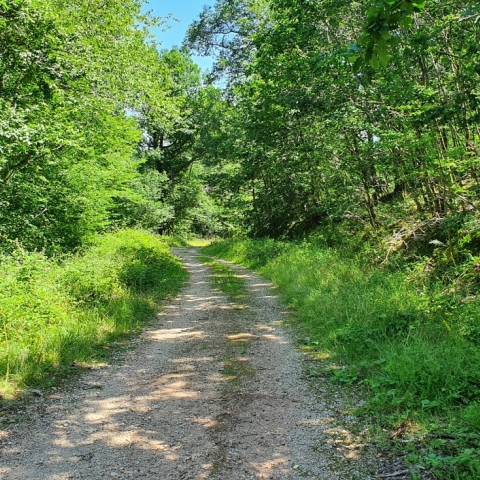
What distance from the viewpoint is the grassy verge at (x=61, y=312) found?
5098mm

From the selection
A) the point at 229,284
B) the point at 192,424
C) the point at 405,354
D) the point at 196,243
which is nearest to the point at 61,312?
the point at 192,424

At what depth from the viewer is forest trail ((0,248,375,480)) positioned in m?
3.15

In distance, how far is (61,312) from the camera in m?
6.68

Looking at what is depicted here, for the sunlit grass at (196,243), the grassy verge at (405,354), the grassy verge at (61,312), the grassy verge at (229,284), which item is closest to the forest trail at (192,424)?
the grassy verge at (405,354)

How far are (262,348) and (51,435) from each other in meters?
3.36

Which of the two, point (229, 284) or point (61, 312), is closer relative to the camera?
point (61, 312)

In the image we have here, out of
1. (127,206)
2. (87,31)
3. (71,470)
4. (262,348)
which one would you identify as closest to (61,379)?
(71,470)

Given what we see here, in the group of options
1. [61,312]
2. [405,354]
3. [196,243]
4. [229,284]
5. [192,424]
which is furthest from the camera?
[196,243]

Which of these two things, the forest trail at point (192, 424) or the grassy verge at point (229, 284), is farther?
the grassy verge at point (229, 284)

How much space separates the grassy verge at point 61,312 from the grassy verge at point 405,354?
11.5ft

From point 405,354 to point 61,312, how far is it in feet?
18.1

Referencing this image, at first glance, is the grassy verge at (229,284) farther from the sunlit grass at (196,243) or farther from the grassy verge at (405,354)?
the sunlit grass at (196,243)

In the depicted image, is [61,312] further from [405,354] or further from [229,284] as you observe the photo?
[229,284]

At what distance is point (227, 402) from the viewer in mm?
4328
